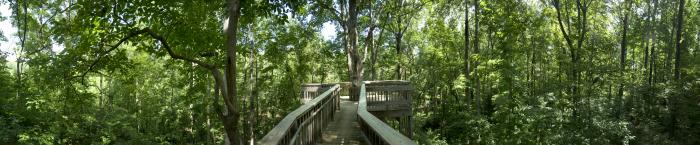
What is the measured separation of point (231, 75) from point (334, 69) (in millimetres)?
30892

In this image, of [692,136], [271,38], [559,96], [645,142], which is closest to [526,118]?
[559,96]

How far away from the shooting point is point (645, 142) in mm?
18734

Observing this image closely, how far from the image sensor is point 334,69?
3562 cm

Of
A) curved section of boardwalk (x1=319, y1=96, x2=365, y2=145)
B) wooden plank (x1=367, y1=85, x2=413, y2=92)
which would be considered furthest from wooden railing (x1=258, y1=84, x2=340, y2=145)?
wooden plank (x1=367, y1=85, x2=413, y2=92)

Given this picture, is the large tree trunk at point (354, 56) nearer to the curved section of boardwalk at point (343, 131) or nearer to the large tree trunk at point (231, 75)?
the curved section of boardwalk at point (343, 131)

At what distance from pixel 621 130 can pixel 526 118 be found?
3.53 meters

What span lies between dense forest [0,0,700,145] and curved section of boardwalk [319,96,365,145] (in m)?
2.05

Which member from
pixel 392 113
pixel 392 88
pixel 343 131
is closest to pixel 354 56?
pixel 392 88

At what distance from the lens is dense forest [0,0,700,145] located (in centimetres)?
557

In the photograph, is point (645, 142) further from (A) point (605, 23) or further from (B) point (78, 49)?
(B) point (78, 49)

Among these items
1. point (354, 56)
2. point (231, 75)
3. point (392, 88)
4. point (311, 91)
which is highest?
point (354, 56)

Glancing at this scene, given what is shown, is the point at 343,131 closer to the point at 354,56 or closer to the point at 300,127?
the point at 300,127

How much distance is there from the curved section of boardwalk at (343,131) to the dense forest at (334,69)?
6.72ft

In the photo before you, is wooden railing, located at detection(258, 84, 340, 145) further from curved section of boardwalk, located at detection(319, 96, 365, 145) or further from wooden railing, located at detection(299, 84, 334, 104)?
wooden railing, located at detection(299, 84, 334, 104)
